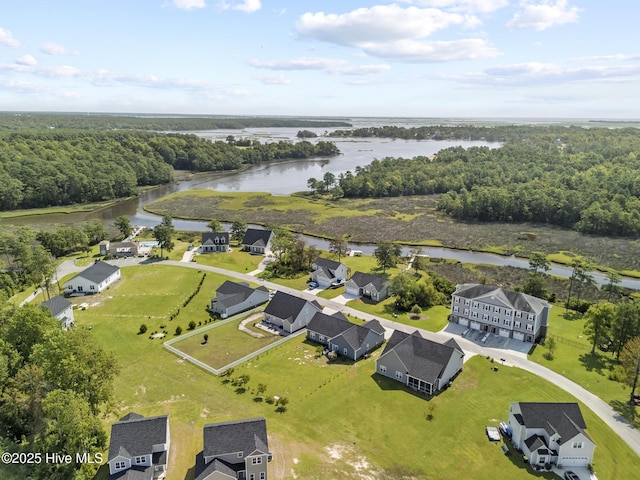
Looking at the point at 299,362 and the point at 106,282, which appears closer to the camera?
the point at 299,362

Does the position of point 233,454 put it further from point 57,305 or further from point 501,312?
point 501,312

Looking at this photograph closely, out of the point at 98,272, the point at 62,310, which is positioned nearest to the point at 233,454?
the point at 62,310

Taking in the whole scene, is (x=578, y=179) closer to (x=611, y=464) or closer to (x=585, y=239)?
(x=585, y=239)

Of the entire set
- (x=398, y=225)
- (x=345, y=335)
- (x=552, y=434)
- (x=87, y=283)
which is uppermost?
(x=552, y=434)

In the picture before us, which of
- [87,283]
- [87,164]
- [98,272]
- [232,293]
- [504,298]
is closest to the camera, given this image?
[504,298]

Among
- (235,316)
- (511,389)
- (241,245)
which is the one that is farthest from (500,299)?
(241,245)

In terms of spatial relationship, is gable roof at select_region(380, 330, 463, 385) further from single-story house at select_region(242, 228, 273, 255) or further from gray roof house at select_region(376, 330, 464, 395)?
single-story house at select_region(242, 228, 273, 255)
